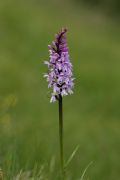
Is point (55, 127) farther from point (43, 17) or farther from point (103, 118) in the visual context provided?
point (43, 17)

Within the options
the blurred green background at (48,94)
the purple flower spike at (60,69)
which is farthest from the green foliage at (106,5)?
the purple flower spike at (60,69)

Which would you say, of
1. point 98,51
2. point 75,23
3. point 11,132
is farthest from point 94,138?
point 75,23

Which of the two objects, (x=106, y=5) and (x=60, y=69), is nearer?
(x=60, y=69)

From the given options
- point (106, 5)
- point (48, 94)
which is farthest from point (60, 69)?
point (106, 5)

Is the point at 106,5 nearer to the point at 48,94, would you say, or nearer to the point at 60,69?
the point at 48,94

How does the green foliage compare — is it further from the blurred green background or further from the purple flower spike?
the purple flower spike

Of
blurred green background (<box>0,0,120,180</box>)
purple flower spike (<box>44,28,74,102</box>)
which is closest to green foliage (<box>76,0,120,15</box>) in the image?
blurred green background (<box>0,0,120,180</box>)
